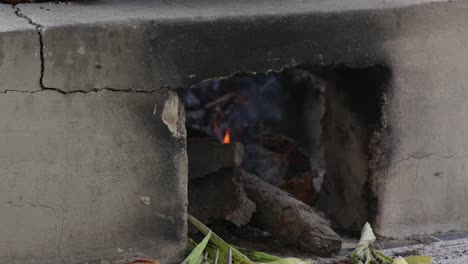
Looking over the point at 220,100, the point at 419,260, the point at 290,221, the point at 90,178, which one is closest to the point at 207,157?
the point at 290,221

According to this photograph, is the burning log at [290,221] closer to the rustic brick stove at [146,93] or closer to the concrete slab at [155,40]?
the rustic brick stove at [146,93]

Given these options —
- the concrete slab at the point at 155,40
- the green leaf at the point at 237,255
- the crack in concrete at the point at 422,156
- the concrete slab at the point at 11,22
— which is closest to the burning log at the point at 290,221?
the green leaf at the point at 237,255

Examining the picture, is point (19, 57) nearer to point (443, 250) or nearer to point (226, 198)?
point (226, 198)

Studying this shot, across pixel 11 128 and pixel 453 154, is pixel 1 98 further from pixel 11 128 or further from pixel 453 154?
pixel 453 154

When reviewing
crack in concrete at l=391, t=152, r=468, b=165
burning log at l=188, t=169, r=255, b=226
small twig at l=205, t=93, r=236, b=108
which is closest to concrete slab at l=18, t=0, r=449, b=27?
crack in concrete at l=391, t=152, r=468, b=165

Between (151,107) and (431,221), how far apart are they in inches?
62.0

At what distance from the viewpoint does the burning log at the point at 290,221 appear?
411cm

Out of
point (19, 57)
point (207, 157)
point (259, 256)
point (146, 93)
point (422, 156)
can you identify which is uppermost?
point (19, 57)

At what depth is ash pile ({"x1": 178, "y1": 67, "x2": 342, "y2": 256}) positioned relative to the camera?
4266 mm

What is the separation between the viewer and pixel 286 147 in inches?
208

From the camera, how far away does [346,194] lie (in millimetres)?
4648

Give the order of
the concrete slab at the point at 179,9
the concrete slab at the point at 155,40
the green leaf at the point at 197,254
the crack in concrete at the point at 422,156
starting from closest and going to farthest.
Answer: the concrete slab at the point at 155,40 → the concrete slab at the point at 179,9 → the green leaf at the point at 197,254 → the crack in concrete at the point at 422,156

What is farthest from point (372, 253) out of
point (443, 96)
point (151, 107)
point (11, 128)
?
point (11, 128)

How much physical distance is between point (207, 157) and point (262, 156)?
3.31 feet
